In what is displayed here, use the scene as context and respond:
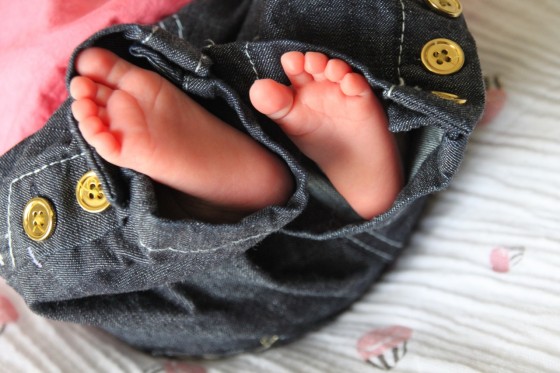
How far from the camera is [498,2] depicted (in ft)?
2.80

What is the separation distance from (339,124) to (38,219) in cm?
29

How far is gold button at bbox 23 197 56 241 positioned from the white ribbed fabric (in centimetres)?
17

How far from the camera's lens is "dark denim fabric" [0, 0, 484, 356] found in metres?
0.58

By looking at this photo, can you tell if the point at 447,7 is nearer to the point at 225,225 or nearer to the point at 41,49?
the point at 225,225

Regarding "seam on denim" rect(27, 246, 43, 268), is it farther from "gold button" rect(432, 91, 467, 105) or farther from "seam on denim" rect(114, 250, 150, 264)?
"gold button" rect(432, 91, 467, 105)

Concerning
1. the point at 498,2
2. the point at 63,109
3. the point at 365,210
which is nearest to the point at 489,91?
the point at 498,2

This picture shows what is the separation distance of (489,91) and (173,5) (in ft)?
1.27

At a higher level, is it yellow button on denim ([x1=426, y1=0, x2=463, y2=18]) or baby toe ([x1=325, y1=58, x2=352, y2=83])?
yellow button on denim ([x1=426, y1=0, x2=463, y2=18])

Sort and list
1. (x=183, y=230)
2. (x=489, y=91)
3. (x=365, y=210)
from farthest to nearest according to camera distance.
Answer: (x=489, y=91) < (x=365, y=210) < (x=183, y=230)

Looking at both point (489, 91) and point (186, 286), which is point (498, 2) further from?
point (186, 286)

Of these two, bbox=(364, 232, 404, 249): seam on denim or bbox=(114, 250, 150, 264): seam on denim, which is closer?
bbox=(114, 250, 150, 264): seam on denim

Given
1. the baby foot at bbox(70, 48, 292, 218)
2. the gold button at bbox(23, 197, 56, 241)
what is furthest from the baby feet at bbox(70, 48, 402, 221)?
the gold button at bbox(23, 197, 56, 241)

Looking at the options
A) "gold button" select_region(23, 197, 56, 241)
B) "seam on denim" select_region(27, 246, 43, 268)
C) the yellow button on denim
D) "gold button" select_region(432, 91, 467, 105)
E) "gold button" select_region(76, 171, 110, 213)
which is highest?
the yellow button on denim

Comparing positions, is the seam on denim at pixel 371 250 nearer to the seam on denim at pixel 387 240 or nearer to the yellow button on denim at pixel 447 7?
the seam on denim at pixel 387 240
